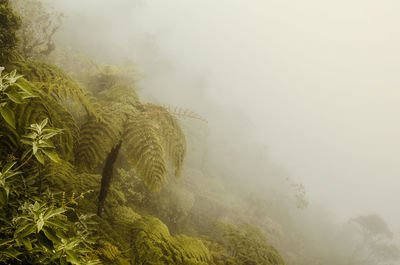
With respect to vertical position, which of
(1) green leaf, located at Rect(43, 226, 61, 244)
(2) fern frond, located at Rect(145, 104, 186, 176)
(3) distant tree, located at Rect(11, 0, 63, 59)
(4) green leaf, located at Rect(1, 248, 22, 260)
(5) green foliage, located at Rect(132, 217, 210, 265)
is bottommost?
(4) green leaf, located at Rect(1, 248, 22, 260)

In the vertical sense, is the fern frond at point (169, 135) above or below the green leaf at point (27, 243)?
above

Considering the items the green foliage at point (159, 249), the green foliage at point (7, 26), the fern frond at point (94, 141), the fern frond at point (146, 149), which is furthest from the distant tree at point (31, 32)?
the green foliage at point (159, 249)

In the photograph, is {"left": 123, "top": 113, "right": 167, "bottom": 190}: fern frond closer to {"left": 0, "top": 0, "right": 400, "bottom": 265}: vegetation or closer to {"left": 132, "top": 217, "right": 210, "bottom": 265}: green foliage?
{"left": 0, "top": 0, "right": 400, "bottom": 265}: vegetation

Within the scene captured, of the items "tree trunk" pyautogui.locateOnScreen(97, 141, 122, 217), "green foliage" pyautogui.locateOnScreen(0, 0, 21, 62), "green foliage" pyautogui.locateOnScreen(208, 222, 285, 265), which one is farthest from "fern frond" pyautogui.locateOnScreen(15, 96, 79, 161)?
"green foliage" pyautogui.locateOnScreen(208, 222, 285, 265)

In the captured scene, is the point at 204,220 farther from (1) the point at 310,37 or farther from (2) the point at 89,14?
(1) the point at 310,37

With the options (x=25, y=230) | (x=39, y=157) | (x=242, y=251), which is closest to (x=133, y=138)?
(x=39, y=157)

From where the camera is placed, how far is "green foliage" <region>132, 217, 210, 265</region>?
6.60ft

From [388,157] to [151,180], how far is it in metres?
131

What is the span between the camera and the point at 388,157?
334 feet

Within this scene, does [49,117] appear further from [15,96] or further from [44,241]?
[44,241]

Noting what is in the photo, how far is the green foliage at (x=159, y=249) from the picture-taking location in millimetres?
2012

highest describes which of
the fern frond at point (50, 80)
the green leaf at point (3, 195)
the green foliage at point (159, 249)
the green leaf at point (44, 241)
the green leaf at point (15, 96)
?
the fern frond at point (50, 80)

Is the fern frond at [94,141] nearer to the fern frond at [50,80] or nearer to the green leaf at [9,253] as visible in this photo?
the fern frond at [50,80]

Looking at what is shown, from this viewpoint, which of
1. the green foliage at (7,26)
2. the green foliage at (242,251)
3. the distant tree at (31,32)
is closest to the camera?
the green foliage at (7,26)
